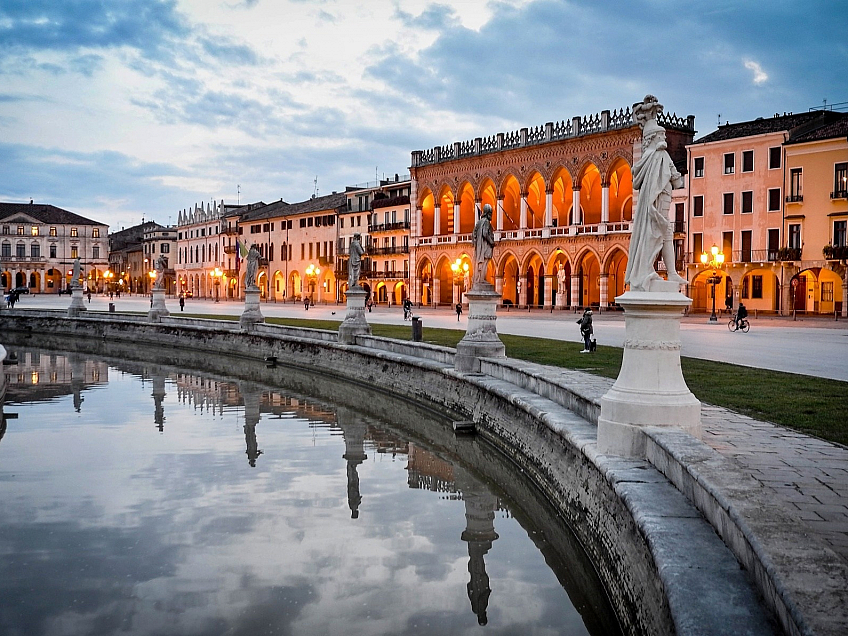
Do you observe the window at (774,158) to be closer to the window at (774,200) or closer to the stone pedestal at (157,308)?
the window at (774,200)

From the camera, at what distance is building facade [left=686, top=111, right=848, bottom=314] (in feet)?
134

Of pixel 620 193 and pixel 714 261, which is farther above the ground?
pixel 620 193

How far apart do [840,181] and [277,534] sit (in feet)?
129

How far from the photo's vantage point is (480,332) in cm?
1568

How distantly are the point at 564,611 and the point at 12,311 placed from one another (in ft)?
141

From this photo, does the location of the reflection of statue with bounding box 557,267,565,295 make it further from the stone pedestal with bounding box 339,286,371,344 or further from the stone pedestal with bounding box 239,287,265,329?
the stone pedestal with bounding box 339,286,371,344

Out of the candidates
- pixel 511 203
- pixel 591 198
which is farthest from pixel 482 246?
pixel 511 203

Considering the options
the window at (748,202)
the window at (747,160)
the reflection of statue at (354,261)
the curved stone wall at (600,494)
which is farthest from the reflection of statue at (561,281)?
the reflection of statue at (354,261)

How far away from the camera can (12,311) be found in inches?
1697

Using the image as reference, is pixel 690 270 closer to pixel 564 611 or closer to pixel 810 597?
pixel 564 611

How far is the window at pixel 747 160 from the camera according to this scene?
43.7 meters

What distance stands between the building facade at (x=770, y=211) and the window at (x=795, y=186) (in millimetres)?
50

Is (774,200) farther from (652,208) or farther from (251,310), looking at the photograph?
(652,208)

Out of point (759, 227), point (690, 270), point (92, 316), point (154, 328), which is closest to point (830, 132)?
point (759, 227)
